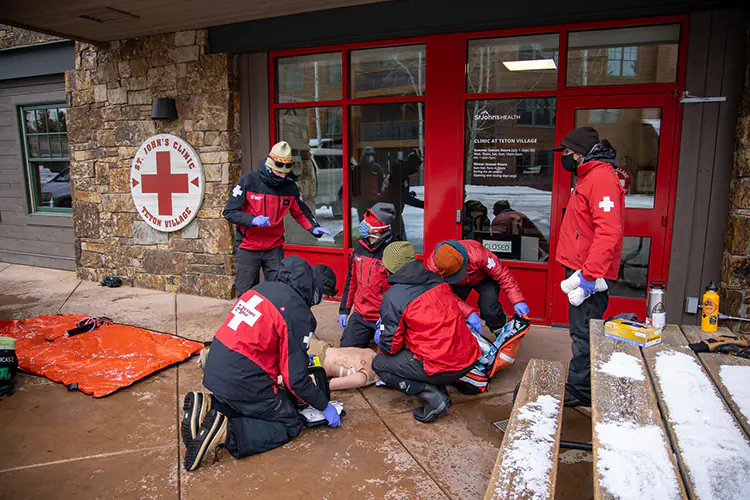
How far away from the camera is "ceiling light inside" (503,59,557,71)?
4516 millimetres

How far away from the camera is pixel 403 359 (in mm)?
3146

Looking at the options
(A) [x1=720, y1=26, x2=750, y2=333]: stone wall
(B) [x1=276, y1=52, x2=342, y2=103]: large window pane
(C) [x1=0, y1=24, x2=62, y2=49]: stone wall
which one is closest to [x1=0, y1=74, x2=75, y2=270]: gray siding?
(C) [x1=0, y1=24, x2=62, y2=49]: stone wall

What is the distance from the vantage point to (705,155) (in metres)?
4.11

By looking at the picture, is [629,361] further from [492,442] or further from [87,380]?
[87,380]

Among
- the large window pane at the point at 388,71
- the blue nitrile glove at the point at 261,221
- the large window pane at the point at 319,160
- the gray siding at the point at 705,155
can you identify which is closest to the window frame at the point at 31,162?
the large window pane at the point at 319,160

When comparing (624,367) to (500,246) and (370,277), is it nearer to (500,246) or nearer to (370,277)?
(370,277)

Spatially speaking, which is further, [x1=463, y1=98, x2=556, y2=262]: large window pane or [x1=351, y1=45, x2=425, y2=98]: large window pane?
[x1=351, y1=45, x2=425, y2=98]: large window pane

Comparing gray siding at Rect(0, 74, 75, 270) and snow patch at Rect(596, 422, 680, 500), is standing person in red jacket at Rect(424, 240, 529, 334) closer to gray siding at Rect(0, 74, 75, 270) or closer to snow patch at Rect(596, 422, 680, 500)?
snow patch at Rect(596, 422, 680, 500)

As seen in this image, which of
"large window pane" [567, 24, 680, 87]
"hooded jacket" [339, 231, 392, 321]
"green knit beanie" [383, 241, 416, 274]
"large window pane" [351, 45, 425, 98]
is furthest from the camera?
"large window pane" [351, 45, 425, 98]

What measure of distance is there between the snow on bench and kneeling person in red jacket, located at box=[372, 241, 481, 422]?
991 millimetres

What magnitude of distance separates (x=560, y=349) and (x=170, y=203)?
4.33 m

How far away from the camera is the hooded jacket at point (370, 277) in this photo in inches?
155

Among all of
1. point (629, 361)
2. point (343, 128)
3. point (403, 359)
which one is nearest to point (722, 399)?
point (629, 361)

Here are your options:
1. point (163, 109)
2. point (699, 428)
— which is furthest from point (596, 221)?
point (163, 109)
